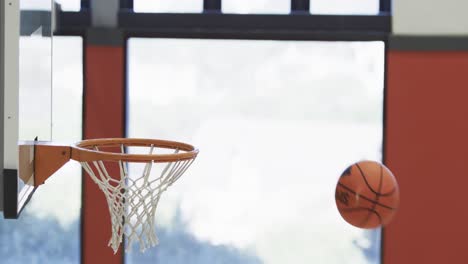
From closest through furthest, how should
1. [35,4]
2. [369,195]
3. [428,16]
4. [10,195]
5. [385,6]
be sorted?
[10,195], [35,4], [369,195], [428,16], [385,6]

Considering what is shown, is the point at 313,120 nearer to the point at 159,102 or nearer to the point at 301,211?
the point at 301,211

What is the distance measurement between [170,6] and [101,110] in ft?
2.50

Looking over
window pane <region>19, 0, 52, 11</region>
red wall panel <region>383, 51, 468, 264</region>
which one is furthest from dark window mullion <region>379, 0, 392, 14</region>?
window pane <region>19, 0, 52, 11</region>

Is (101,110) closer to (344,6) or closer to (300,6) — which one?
(300,6)

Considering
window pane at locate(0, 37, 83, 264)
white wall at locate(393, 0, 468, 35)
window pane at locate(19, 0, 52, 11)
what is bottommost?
window pane at locate(0, 37, 83, 264)

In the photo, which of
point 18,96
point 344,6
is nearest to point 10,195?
point 18,96

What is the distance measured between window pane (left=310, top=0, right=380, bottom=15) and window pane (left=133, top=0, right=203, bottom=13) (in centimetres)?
71

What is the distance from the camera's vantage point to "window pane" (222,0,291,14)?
177 inches

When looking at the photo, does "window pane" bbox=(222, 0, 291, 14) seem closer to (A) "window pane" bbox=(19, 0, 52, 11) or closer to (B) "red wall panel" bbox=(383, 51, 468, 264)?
(B) "red wall panel" bbox=(383, 51, 468, 264)

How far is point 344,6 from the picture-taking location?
4.50 m

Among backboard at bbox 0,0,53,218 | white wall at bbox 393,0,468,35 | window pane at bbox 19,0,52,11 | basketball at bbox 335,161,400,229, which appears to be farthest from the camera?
white wall at bbox 393,0,468,35

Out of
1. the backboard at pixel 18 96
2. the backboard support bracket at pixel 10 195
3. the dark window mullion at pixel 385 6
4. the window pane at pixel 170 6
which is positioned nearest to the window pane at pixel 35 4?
the backboard at pixel 18 96

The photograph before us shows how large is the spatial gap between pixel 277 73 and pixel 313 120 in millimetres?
359

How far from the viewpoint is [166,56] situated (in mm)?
4559
